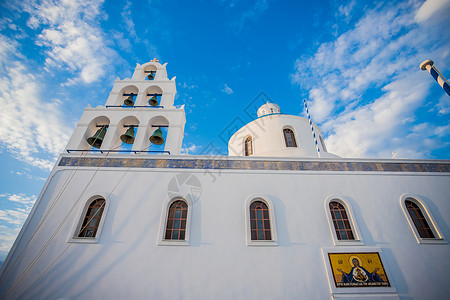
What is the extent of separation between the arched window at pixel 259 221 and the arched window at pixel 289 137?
15.2 feet

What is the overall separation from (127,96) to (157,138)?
10.0ft

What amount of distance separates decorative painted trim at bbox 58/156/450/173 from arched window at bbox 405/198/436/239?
4.08ft

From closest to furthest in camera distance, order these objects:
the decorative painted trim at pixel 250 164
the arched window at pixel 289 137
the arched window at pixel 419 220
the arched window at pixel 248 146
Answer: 1. the arched window at pixel 419 220
2. the decorative painted trim at pixel 250 164
3. the arched window at pixel 289 137
4. the arched window at pixel 248 146

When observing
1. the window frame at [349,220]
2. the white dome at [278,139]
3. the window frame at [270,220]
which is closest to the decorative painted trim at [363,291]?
the window frame at [349,220]

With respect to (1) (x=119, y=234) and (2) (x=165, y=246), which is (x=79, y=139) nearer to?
(1) (x=119, y=234)

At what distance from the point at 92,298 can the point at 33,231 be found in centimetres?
276

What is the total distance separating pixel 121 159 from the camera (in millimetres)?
7027

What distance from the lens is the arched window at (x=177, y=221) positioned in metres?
5.90

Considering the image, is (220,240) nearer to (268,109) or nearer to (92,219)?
(92,219)

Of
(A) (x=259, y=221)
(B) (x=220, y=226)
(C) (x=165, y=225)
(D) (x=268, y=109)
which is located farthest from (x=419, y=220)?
(D) (x=268, y=109)

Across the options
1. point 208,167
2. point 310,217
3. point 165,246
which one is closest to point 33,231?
point 165,246

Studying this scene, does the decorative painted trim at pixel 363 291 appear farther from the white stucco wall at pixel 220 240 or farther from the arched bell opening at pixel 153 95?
the arched bell opening at pixel 153 95

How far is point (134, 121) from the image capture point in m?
8.31

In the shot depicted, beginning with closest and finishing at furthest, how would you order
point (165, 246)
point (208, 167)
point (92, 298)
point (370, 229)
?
1. point (92, 298)
2. point (165, 246)
3. point (370, 229)
4. point (208, 167)
